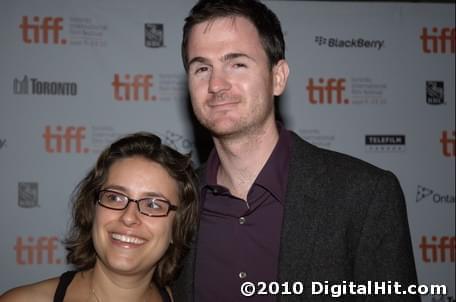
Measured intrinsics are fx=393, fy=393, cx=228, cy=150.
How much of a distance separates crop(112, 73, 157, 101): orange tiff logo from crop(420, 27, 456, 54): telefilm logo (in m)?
2.46

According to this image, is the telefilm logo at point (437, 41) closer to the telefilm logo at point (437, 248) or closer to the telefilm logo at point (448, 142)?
the telefilm logo at point (448, 142)

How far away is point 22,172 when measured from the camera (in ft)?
10.5

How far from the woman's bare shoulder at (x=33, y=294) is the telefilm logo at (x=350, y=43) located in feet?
9.30

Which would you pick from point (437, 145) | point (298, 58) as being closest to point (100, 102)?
point (298, 58)

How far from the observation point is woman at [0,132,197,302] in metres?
1.63

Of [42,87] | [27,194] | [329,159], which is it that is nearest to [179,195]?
[329,159]

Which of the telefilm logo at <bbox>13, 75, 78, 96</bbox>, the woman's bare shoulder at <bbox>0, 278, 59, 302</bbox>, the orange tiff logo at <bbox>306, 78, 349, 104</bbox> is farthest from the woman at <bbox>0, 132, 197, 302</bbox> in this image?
the orange tiff logo at <bbox>306, 78, 349, 104</bbox>

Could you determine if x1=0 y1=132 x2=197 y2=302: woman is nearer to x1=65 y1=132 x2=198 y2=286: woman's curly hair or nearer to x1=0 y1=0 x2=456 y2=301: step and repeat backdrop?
x1=65 y1=132 x2=198 y2=286: woman's curly hair

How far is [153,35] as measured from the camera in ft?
11.0

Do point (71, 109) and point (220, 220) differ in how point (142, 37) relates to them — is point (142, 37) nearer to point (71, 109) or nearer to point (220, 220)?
point (71, 109)

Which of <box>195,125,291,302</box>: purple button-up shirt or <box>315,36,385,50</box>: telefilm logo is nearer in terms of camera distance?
<box>195,125,291,302</box>: purple button-up shirt

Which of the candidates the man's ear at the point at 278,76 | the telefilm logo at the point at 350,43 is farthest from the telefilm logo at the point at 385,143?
the man's ear at the point at 278,76

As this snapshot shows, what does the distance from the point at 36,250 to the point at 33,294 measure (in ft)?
5.78

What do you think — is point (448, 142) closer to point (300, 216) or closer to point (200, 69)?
point (300, 216)
